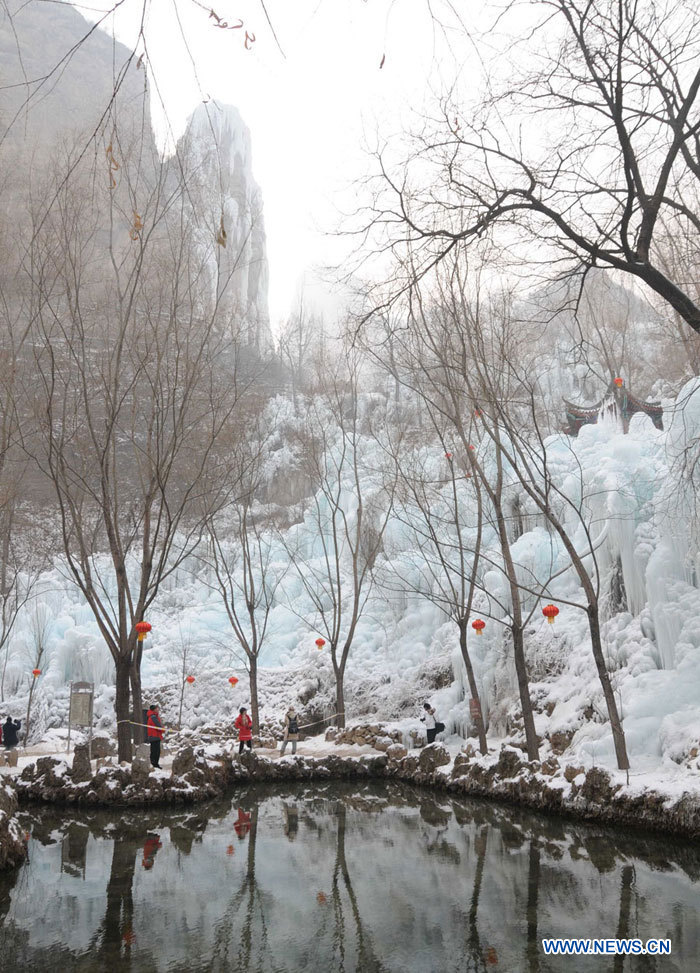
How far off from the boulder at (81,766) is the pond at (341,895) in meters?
1.13

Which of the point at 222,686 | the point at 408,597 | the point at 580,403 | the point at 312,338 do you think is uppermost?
the point at 312,338

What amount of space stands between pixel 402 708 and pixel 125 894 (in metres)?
10.5

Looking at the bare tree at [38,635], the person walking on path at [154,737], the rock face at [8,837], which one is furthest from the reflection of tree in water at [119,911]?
the bare tree at [38,635]

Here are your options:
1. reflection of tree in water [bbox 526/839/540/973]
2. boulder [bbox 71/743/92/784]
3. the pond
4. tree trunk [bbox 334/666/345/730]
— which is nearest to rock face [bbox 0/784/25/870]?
the pond

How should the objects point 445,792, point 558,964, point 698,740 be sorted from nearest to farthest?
point 558,964 < point 698,740 < point 445,792

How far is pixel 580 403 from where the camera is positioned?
24516mm

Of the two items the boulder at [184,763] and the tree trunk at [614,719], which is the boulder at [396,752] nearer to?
the boulder at [184,763]

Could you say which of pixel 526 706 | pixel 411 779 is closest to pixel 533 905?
pixel 526 706

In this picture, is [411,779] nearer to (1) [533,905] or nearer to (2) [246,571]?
(1) [533,905]

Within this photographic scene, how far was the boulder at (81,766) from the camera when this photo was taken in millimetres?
9641

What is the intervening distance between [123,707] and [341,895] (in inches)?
215

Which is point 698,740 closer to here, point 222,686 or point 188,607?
point 222,686

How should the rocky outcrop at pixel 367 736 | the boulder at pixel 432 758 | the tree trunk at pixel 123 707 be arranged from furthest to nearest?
the rocky outcrop at pixel 367 736 → the boulder at pixel 432 758 → the tree trunk at pixel 123 707

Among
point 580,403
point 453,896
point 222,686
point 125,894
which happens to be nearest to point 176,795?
point 125,894
